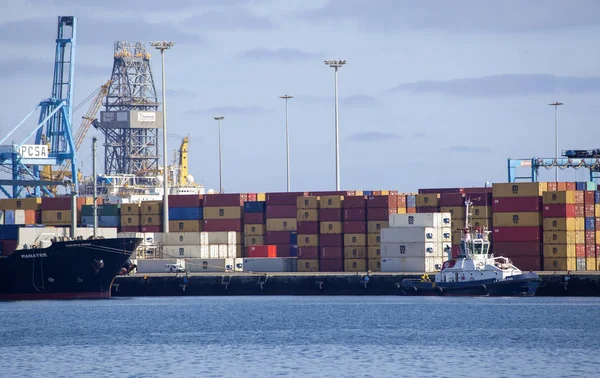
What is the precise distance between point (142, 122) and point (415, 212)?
251 feet

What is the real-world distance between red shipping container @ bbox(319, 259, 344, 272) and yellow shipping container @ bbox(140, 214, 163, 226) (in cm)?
1786

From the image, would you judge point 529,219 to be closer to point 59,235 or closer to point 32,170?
point 59,235

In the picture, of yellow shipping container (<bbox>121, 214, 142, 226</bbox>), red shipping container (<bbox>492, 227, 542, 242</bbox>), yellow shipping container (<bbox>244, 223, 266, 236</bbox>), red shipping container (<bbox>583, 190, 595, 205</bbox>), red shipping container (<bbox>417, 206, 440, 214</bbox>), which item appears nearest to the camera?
red shipping container (<bbox>492, 227, 542, 242</bbox>)

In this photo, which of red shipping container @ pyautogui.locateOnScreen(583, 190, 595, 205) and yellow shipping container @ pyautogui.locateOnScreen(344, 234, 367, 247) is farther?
yellow shipping container @ pyautogui.locateOnScreen(344, 234, 367, 247)

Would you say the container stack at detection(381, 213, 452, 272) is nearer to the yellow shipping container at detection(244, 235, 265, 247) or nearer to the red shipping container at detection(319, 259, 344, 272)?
the red shipping container at detection(319, 259, 344, 272)

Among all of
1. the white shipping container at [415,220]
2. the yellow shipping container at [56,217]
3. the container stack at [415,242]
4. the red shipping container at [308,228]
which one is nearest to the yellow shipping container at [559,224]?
the container stack at [415,242]

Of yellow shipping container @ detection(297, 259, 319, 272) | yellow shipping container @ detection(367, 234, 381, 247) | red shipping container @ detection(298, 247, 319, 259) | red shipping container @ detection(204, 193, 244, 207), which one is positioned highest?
red shipping container @ detection(204, 193, 244, 207)

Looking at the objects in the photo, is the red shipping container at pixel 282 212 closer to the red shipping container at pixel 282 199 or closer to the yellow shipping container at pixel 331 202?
the red shipping container at pixel 282 199

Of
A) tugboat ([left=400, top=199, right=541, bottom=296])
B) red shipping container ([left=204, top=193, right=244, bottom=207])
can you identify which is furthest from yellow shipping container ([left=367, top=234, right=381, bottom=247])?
red shipping container ([left=204, top=193, right=244, bottom=207])

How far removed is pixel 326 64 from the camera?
11506 cm

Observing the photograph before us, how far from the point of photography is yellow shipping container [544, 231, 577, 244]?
92375 millimetres

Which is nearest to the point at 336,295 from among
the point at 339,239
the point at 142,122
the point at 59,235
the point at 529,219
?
the point at 339,239

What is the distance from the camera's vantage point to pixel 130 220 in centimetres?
11138

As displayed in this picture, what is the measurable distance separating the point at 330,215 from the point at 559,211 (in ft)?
65.1
